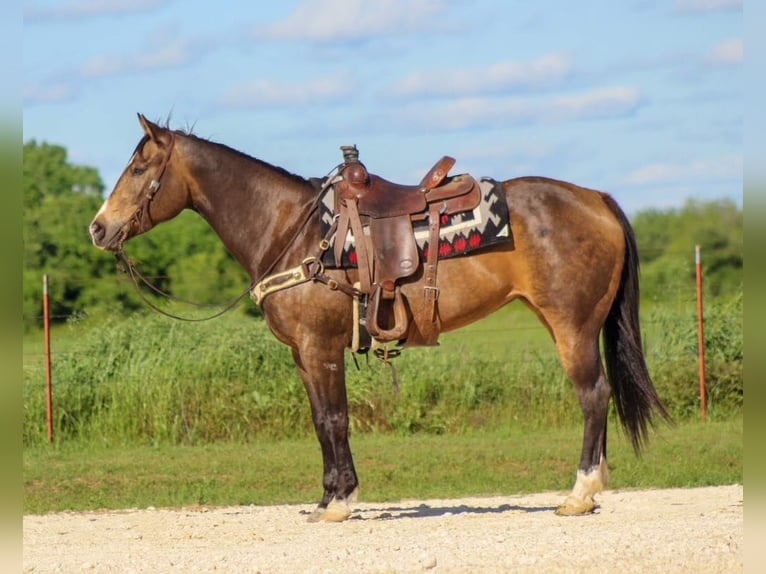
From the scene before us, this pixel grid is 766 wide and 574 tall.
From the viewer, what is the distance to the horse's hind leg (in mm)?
7543

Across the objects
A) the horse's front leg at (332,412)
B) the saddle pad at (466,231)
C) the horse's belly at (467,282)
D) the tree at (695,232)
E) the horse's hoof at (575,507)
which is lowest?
the horse's hoof at (575,507)

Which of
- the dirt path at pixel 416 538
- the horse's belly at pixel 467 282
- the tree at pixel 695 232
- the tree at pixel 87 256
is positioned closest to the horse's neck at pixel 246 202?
the horse's belly at pixel 467 282

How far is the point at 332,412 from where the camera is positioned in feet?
25.1

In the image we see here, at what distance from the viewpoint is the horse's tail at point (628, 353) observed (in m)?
7.84

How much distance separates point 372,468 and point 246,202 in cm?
371

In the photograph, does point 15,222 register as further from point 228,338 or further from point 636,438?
point 228,338

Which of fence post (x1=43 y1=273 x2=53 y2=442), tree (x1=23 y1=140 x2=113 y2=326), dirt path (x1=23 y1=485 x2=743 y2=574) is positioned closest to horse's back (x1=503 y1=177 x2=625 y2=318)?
dirt path (x1=23 y1=485 x2=743 y2=574)

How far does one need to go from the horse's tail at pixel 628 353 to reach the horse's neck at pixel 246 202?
7.18ft

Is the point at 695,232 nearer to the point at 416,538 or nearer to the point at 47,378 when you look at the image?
the point at 47,378

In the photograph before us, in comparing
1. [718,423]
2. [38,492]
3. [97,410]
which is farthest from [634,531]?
[97,410]

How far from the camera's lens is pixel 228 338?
13.7 m

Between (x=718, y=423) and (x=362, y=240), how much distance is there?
6833 mm

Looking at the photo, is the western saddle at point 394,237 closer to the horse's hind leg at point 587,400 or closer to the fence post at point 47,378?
the horse's hind leg at point 587,400

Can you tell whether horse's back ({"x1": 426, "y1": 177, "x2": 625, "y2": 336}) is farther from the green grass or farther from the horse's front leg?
the green grass
